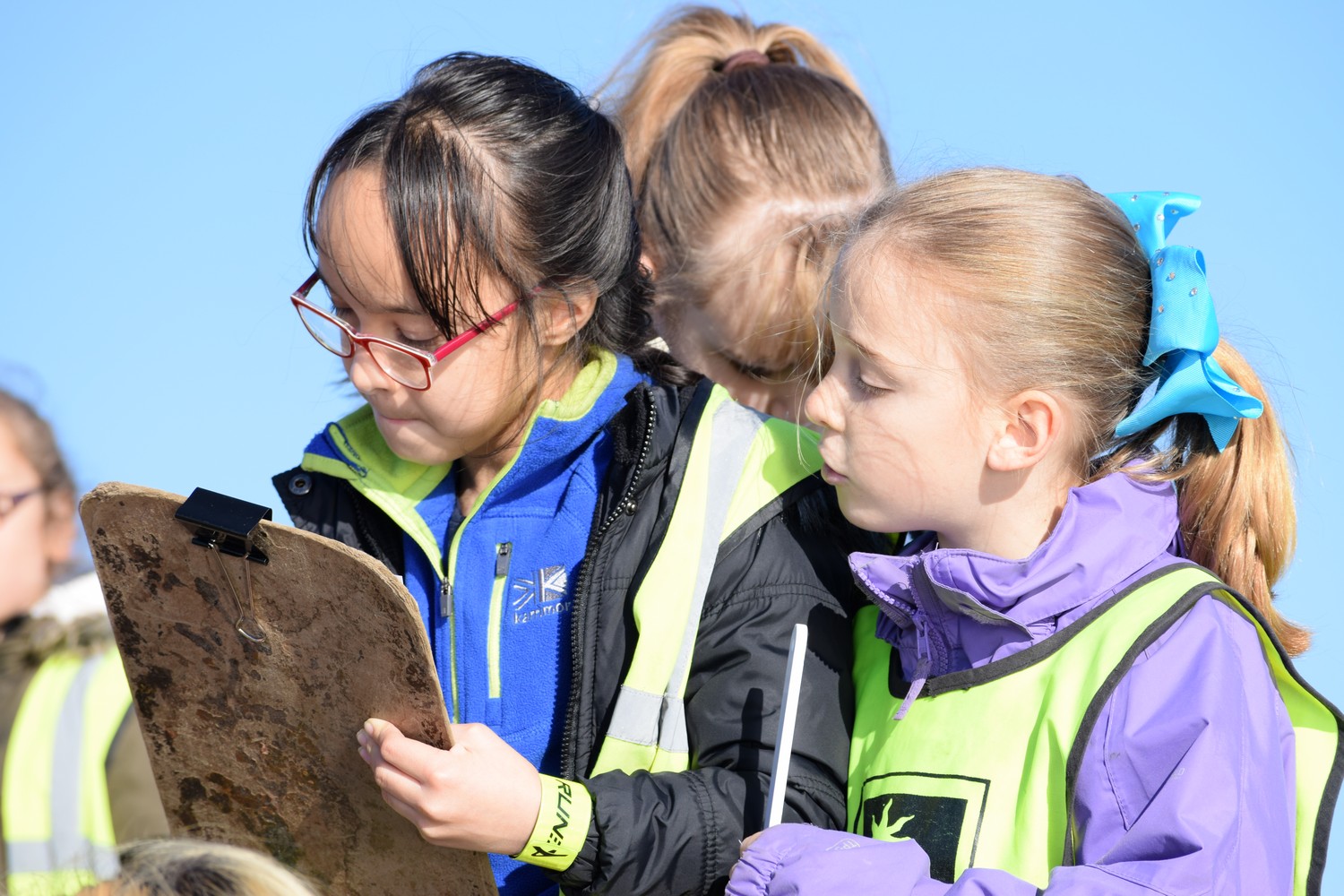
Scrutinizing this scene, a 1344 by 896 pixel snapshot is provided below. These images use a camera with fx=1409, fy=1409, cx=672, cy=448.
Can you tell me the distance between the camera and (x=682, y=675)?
2236 mm

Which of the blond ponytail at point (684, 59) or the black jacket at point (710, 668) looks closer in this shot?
the black jacket at point (710, 668)

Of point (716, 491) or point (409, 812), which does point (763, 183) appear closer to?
point (716, 491)

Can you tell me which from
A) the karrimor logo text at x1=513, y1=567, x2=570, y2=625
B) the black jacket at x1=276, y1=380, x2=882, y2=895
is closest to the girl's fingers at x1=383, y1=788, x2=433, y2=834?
the black jacket at x1=276, y1=380, x2=882, y2=895

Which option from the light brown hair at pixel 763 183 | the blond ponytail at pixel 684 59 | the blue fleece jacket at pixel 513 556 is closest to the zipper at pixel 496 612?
the blue fleece jacket at pixel 513 556

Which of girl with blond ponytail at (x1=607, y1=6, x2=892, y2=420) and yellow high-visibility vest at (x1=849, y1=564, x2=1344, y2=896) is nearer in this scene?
yellow high-visibility vest at (x1=849, y1=564, x2=1344, y2=896)

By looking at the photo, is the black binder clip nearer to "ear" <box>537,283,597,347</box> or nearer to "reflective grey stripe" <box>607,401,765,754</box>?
"reflective grey stripe" <box>607,401,765,754</box>

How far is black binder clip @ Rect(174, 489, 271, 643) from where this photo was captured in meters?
1.95

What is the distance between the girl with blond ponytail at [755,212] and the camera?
3.13 meters

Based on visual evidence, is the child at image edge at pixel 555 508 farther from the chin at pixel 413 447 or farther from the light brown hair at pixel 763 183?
the light brown hair at pixel 763 183

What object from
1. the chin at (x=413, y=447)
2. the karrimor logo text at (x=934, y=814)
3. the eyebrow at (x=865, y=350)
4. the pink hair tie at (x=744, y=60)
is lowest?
the karrimor logo text at (x=934, y=814)

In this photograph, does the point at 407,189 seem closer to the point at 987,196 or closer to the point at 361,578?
the point at 361,578

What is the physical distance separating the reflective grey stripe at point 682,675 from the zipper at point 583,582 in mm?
81

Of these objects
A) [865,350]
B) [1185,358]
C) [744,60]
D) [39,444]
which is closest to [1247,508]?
[1185,358]

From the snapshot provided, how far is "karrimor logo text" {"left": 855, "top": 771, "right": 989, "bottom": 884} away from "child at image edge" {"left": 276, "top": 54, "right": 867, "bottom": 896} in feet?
0.30
